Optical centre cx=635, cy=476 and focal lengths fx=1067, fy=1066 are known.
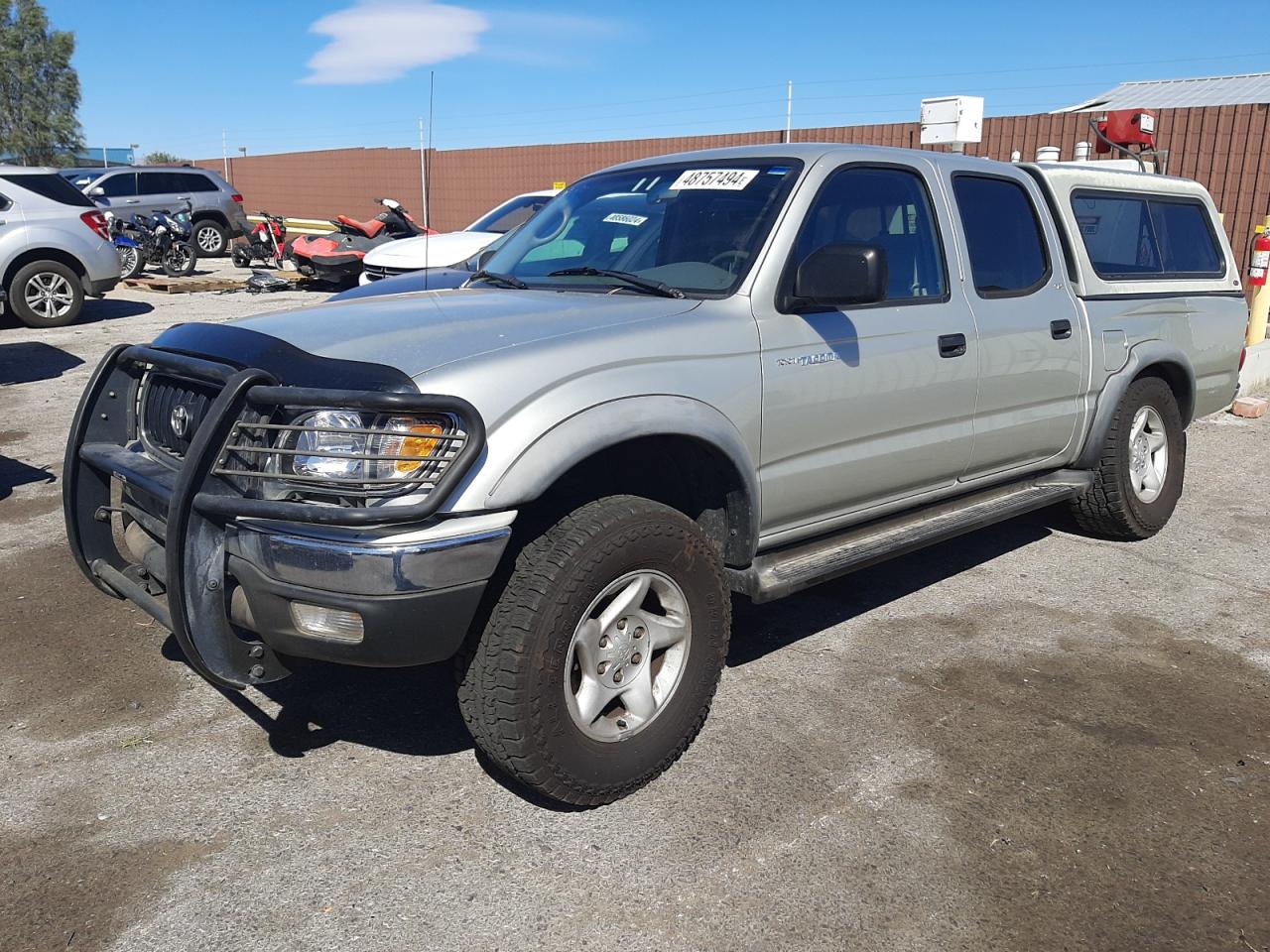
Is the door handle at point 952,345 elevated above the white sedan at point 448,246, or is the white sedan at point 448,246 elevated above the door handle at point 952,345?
the white sedan at point 448,246

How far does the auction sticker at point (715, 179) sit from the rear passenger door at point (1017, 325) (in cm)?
103

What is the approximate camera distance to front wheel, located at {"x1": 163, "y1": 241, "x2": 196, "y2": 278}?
17.6 metres

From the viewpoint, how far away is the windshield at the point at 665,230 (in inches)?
144

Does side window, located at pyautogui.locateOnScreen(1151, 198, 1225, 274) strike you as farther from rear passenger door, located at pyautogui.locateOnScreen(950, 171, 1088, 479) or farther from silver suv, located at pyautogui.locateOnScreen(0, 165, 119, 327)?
silver suv, located at pyautogui.locateOnScreen(0, 165, 119, 327)

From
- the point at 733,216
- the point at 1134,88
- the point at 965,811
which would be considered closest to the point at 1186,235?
the point at 733,216

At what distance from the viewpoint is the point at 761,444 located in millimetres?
3436

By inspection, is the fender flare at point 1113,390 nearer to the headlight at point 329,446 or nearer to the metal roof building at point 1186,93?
the headlight at point 329,446

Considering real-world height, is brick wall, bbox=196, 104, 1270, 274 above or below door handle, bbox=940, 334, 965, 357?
above

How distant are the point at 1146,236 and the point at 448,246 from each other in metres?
7.06

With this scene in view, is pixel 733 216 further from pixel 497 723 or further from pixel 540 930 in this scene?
pixel 540 930

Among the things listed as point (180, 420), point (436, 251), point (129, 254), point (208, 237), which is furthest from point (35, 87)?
point (180, 420)

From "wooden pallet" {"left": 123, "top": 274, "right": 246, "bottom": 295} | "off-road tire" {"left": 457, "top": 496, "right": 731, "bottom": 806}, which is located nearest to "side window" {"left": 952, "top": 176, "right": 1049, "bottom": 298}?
"off-road tire" {"left": 457, "top": 496, "right": 731, "bottom": 806}

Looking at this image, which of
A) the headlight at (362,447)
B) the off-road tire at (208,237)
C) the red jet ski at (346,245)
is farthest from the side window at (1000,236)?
the off-road tire at (208,237)

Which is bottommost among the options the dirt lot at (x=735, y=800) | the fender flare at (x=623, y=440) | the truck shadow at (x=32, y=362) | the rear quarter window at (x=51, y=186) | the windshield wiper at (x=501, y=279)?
the dirt lot at (x=735, y=800)
